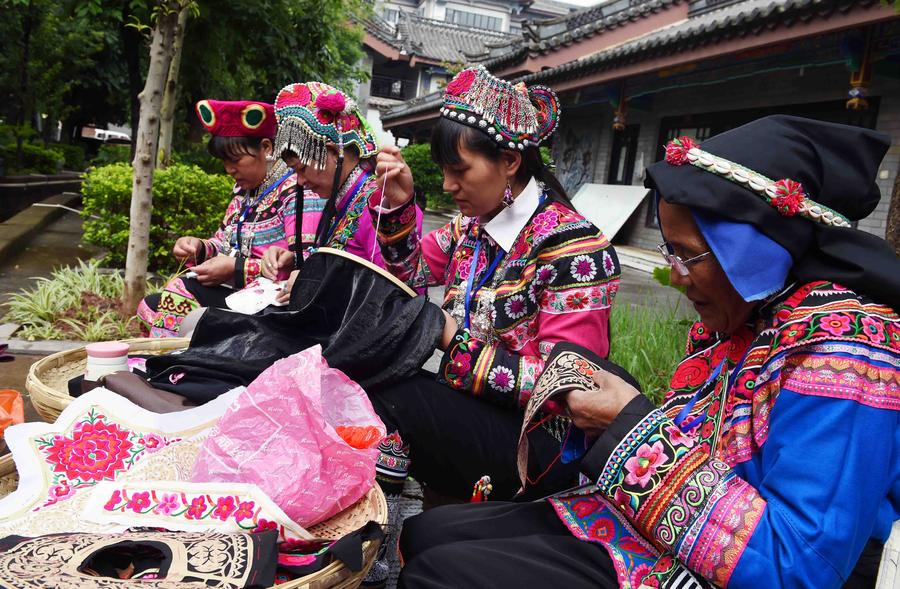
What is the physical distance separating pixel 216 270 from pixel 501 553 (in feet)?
7.62

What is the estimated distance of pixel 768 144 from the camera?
4.36ft

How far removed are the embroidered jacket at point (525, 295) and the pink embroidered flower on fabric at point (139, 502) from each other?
865 millimetres

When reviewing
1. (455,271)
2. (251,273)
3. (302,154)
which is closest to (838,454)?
(455,271)

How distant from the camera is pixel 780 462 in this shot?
1.16 meters

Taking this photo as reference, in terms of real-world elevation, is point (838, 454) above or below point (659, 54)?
below

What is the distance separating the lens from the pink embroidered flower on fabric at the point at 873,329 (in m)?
1.15

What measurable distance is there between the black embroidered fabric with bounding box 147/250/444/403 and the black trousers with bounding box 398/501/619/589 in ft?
1.61

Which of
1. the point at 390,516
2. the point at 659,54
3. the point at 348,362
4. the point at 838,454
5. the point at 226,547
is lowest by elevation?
the point at 390,516

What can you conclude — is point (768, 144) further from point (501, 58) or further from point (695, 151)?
point (501, 58)

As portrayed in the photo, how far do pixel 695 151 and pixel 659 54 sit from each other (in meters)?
7.97

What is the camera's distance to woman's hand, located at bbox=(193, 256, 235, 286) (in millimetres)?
3291

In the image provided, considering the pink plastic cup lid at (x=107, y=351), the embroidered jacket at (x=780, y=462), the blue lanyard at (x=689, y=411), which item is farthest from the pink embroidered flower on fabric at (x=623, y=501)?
the pink plastic cup lid at (x=107, y=351)

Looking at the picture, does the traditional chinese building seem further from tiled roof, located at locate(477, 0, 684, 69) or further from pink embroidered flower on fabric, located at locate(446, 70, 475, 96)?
pink embroidered flower on fabric, located at locate(446, 70, 475, 96)

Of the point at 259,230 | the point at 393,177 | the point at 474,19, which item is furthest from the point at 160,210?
the point at 474,19
